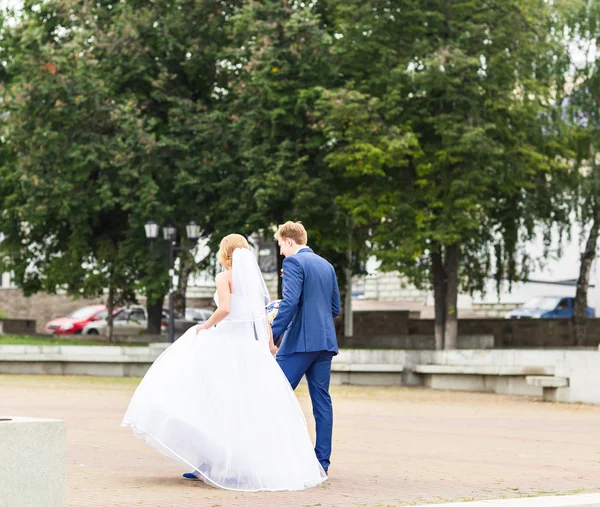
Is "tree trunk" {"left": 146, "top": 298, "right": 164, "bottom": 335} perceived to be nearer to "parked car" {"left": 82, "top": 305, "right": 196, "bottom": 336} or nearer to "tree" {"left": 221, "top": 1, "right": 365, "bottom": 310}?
"parked car" {"left": 82, "top": 305, "right": 196, "bottom": 336}

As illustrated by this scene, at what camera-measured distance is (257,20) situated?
33469 millimetres

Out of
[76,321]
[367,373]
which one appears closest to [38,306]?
[76,321]

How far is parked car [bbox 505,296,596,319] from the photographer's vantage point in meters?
50.0

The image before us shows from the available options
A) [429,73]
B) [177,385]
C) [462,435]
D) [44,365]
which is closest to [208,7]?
[429,73]

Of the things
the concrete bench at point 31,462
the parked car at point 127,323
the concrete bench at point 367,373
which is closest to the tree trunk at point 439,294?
the concrete bench at point 367,373

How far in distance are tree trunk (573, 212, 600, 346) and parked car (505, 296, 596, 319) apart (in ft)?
29.3

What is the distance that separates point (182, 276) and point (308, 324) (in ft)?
103

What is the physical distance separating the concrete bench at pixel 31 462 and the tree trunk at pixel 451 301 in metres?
27.6

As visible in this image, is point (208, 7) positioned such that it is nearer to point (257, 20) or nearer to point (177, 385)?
point (257, 20)

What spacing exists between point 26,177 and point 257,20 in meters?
7.81

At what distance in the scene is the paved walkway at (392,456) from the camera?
8.63 m

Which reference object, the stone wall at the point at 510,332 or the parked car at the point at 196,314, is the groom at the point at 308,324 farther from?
the parked car at the point at 196,314

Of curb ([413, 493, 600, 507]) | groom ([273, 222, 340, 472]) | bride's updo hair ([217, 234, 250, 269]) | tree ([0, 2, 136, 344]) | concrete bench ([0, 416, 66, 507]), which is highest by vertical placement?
tree ([0, 2, 136, 344])

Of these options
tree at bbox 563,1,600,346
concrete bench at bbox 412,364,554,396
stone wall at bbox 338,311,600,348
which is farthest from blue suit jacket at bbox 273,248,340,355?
stone wall at bbox 338,311,600,348
